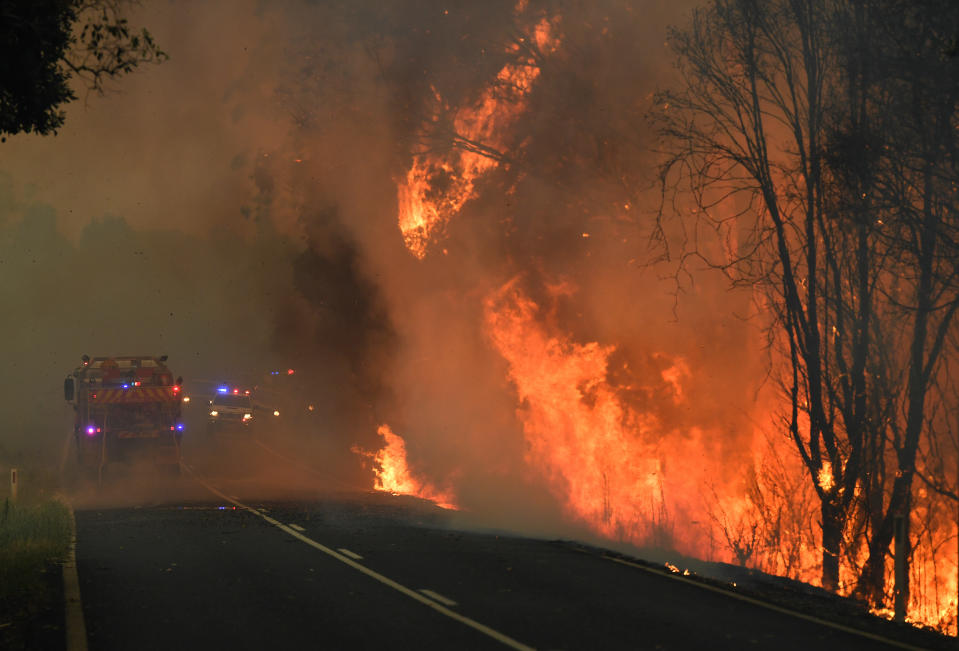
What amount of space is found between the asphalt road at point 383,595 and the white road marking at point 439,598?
3 cm

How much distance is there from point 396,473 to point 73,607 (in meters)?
25.7

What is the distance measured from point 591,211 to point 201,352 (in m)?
97.9

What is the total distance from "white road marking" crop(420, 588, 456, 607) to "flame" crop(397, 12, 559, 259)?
51.1ft

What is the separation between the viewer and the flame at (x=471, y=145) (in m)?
24.1

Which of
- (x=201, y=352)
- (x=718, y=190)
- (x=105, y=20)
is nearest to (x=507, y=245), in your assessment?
(x=718, y=190)

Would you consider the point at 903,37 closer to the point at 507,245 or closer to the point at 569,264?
the point at 569,264

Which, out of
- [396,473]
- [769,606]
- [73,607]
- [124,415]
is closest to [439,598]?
[769,606]

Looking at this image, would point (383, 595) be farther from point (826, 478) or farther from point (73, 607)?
point (826, 478)

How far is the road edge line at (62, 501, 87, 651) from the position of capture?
28.3 ft

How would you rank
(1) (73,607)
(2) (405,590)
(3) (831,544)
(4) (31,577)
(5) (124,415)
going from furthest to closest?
(5) (124,415) < (3) (831,544) < (4) (31,577) < (2) (405,590) < (1) (73,607)

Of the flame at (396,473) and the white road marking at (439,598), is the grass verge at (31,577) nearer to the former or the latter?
the white road marking at (439,598)

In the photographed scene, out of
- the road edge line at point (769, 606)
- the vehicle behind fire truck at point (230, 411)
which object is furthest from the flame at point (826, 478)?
the vehicle behind fire truck at point (230, 411)

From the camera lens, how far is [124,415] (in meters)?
27.7

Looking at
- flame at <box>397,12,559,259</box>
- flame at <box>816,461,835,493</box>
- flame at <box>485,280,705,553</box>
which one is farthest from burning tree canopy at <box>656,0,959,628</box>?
flame at <box>397,12,559,259</box>
